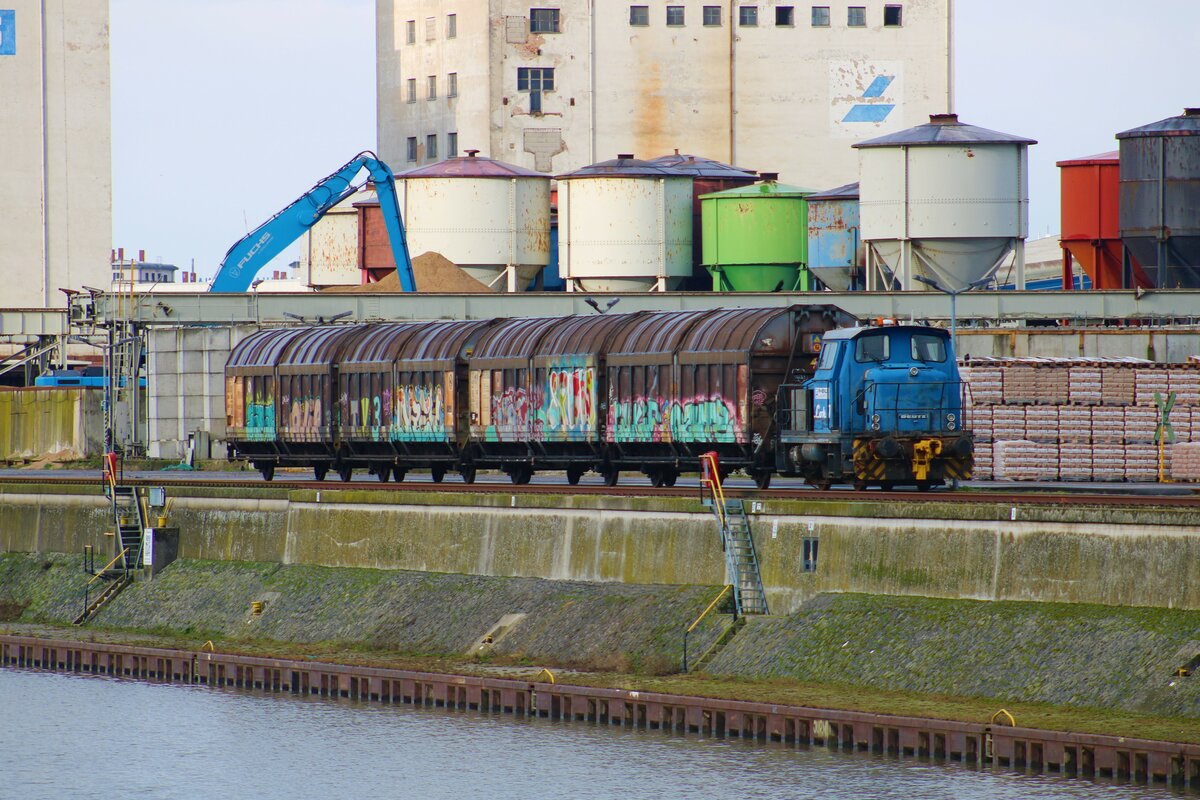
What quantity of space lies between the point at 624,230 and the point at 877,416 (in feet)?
172

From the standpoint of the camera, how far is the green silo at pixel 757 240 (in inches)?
3356

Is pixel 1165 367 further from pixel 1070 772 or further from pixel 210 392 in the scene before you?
pixel 210 392

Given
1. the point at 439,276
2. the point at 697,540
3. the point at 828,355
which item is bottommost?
the point at 697,540

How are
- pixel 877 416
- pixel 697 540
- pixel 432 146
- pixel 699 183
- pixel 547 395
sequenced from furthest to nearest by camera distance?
pixel 432 146 → pixel 699 183 → pixel 547 395 → pixel 877 416 → pixel 697 540

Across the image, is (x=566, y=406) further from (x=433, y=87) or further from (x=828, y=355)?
Result: (x=433, y=87)

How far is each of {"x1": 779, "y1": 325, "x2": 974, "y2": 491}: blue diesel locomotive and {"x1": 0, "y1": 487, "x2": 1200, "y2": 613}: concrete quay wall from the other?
3.58 meters

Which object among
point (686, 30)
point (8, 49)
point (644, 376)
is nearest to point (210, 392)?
point (644, 376)

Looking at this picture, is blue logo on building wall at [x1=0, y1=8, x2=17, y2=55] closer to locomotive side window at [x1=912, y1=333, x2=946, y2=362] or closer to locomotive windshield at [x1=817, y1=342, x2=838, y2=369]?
locomotive windshield at [x1=817, y1=342, x2=838, y2=369]

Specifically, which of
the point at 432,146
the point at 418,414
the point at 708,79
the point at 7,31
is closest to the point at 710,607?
the point at 418,414

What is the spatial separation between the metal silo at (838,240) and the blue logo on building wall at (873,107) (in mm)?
25645

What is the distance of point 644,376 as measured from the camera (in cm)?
4047

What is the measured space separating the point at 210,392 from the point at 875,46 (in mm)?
52260

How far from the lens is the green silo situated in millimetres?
85250

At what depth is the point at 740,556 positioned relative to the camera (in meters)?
32.8
